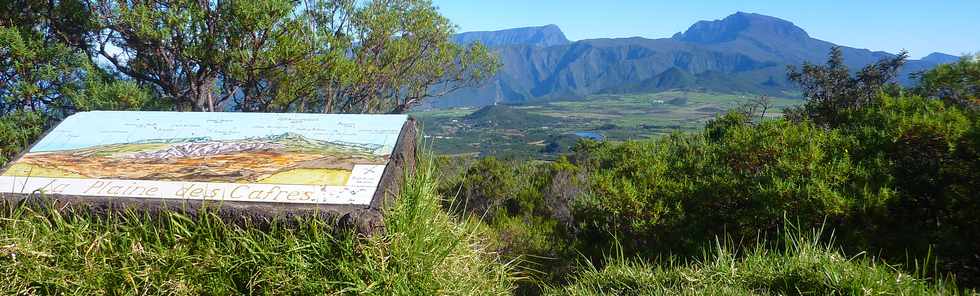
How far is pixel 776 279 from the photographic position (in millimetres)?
3264

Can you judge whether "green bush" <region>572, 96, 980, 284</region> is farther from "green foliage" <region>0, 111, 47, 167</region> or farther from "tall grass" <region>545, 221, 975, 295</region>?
"green foliage" <region>0, 111, 47, 167</region>

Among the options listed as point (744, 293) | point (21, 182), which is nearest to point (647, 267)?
point (744, 293)

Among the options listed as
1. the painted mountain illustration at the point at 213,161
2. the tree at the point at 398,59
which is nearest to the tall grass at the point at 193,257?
the painted mountain illustration at the point at 213,161

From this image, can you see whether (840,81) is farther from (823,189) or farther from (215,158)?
(215,158)

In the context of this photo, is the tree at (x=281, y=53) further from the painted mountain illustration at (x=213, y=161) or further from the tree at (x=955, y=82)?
the tree at (x=955, y=82)

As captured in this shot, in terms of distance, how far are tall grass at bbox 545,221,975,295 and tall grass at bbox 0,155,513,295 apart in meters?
1.51

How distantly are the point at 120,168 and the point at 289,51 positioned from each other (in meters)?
5.46

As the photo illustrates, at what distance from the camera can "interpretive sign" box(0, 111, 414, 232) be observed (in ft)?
9.10

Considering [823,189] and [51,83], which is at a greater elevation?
[51,83]

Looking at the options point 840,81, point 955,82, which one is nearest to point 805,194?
point 955,82

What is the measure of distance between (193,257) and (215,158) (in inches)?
31.3

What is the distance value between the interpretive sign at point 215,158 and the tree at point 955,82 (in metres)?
7.67

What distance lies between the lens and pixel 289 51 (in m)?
8.20

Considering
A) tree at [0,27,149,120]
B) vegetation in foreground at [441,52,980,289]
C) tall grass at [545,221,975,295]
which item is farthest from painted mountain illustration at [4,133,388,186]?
tree at [0,27,149,120]
